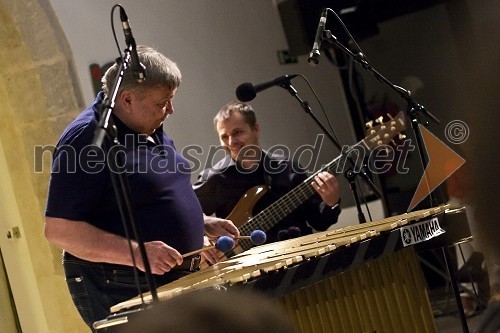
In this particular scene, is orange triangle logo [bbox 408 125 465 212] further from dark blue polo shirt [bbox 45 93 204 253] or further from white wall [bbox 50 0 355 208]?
dark blue polo shirt [bbox 45 93 204 253]

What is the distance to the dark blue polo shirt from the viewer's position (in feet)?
9.74

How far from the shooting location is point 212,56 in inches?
221

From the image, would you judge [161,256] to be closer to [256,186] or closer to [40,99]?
[256,186]

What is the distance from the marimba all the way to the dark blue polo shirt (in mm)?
277

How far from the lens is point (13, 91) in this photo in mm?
4898

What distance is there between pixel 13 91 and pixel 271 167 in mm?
1590

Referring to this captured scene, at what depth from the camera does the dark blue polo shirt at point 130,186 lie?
9.74ft

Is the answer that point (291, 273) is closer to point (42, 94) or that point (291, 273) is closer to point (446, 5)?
point (42, 94)

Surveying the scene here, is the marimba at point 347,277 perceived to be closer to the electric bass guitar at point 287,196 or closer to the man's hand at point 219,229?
the man's hand at point 219,229

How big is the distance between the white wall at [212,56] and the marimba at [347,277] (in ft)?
7.25

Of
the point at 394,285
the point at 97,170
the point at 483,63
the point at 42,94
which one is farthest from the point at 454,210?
the point at 42,94

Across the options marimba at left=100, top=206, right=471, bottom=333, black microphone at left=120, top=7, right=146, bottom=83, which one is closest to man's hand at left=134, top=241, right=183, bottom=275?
marimba at left=100, top=206, right=471, bottom=333

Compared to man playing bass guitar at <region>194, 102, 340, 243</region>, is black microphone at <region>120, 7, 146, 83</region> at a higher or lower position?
higher

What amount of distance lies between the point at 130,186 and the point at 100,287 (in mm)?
400
